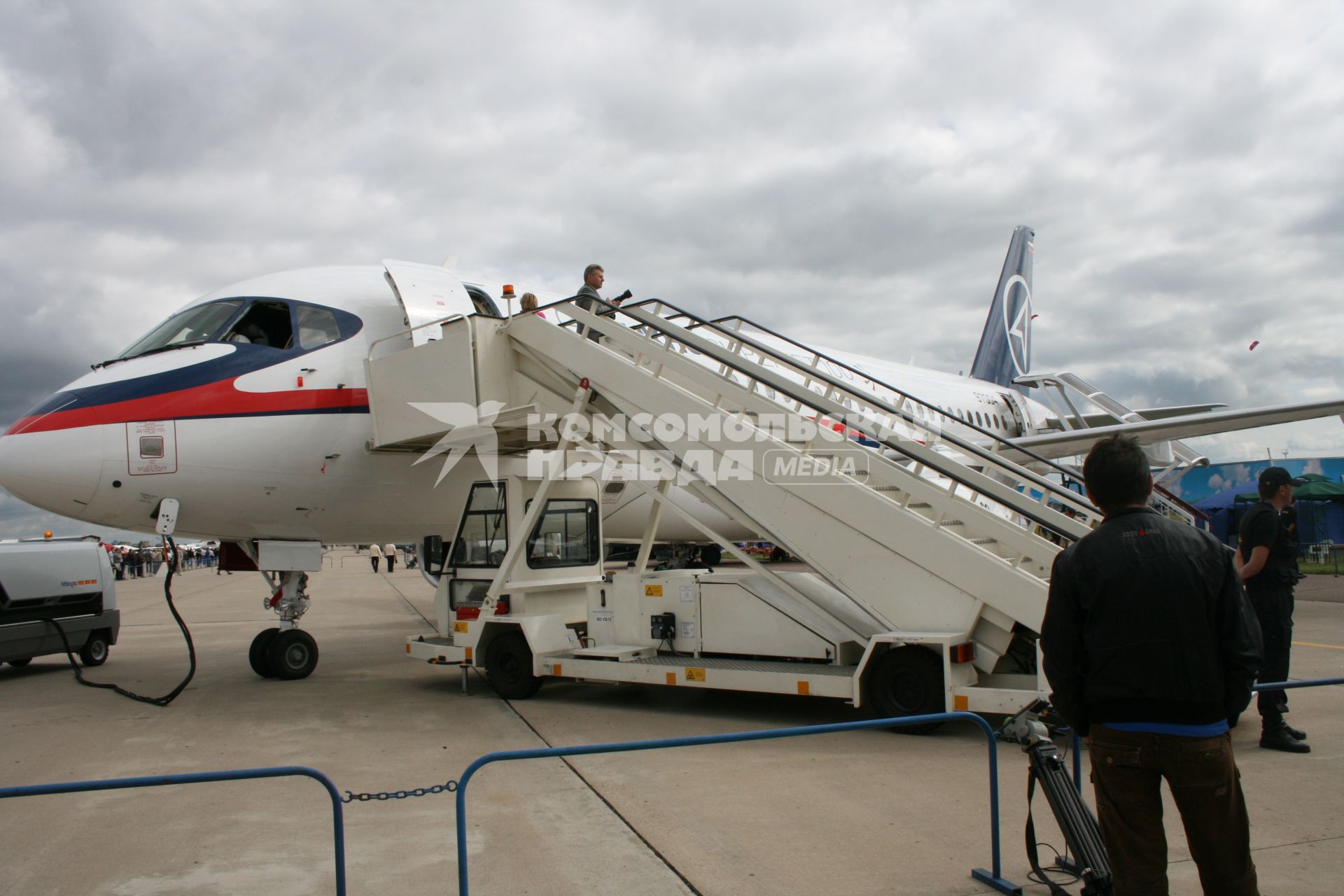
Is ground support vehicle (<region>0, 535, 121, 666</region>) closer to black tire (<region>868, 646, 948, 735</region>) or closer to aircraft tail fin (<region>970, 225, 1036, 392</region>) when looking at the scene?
black tire (<region>868, 646, 948, 735</region>)

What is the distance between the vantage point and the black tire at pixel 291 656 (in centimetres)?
1000

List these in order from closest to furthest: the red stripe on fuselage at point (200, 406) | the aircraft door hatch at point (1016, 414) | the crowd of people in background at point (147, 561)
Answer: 1. the red stripe on fuselage at point (200, 406)
2. the aircraft door hatch at point (1016, 414)
3. the crowd of people in background at point (147, 561)

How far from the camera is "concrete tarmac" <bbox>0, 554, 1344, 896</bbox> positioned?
409 cm

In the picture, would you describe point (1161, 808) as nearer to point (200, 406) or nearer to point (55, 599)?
point (200, 406)

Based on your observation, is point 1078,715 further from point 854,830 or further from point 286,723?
point 286,723

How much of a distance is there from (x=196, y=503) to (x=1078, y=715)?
8226mm

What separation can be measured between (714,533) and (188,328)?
18.6 ft

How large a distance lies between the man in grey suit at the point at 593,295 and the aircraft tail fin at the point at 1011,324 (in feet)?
63.0

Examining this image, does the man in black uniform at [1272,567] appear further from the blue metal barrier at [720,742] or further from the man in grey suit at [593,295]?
the man in grey suit at [593,295]

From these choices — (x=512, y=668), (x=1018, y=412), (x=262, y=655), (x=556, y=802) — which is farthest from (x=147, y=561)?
(x=556, y=802)

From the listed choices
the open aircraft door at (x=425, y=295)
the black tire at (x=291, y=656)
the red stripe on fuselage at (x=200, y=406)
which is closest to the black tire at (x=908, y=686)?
the open aircraft door at (x=425, y=295)

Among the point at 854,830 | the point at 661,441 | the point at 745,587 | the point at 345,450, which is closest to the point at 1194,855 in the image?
the point at 854,830

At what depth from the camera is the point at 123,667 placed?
11.9 m

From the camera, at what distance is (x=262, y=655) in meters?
10.0
